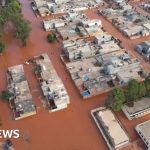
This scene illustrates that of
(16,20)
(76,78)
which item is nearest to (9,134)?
(76,78)

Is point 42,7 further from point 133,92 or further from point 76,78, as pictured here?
point 133,92

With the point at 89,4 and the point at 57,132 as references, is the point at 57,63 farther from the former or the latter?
the point at 89,4

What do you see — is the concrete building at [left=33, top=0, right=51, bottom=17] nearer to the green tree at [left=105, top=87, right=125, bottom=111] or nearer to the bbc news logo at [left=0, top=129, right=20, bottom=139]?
the green tree at [left=105, top=87, right=125, bottom=111]

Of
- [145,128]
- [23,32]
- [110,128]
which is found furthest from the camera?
[23,32]

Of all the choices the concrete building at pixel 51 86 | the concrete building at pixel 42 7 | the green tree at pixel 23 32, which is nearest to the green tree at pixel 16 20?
the green tree at pixel 23 32

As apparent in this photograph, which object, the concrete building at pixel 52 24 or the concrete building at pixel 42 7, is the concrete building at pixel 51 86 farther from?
the concrete building at pixel 42 7

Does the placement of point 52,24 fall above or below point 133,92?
above

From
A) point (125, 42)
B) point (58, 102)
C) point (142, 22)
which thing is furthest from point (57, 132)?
point (142, 22)
